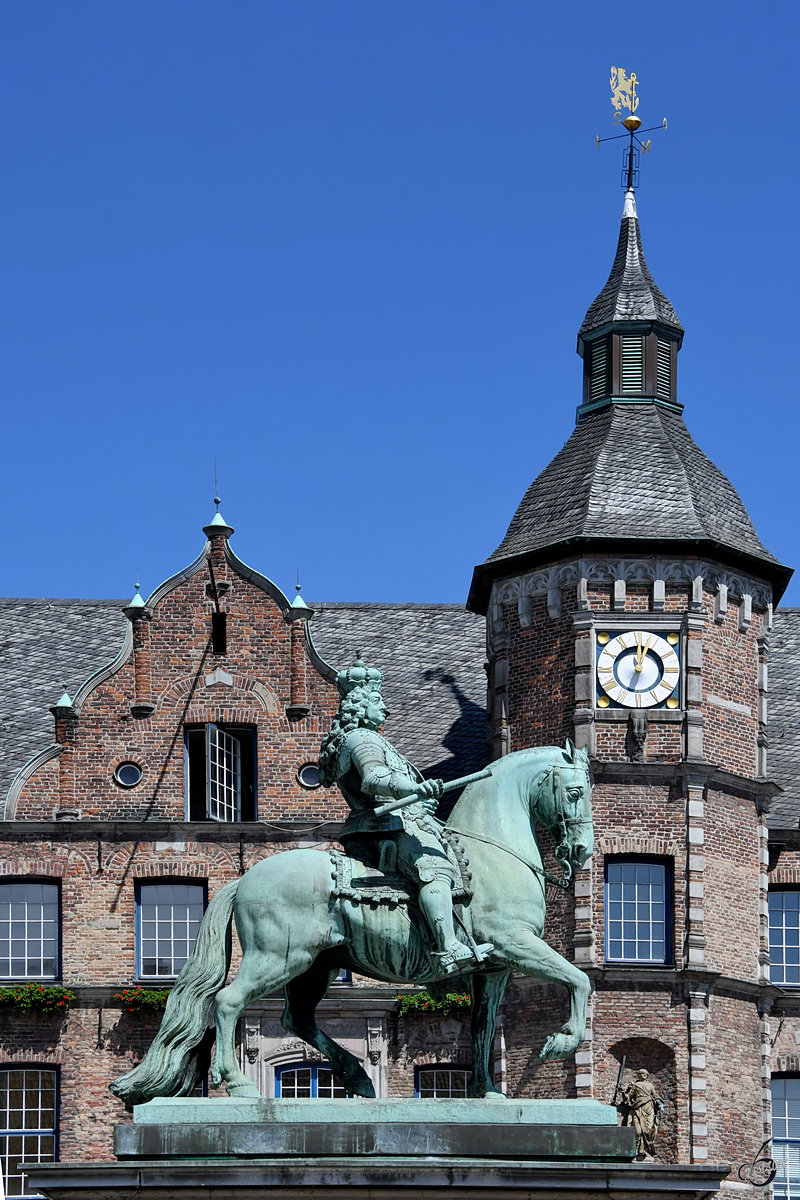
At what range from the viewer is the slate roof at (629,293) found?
47.2 m

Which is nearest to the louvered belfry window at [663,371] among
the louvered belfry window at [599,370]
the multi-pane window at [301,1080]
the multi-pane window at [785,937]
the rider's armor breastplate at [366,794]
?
the louvered belfry window at [599,370]

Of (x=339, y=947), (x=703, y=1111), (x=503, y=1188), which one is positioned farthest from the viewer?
(x=703, y=1111)

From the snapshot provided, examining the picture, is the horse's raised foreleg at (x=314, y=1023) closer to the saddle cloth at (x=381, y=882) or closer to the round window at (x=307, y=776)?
the saddle cloth at (x=381, y=882)

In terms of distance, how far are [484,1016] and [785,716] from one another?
2341cm

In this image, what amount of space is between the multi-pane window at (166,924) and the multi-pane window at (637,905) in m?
6.55

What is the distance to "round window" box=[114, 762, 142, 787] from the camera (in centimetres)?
4403

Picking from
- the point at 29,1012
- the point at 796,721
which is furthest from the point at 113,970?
the point at 796,721

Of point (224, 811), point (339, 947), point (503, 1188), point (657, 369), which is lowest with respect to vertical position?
point (503, 1188)

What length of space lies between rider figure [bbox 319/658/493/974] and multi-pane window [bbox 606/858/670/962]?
54.9 feet

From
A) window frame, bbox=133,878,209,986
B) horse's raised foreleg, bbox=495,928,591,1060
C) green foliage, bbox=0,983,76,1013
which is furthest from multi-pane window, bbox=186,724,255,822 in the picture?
horse's raised foreleg, bbox=495,928,591,1060

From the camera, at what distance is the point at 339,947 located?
2500 cm

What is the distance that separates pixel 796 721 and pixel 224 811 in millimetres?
10478

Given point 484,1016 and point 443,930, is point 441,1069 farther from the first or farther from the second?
point 443,930

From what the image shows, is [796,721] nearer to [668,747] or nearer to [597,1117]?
[668,747]
